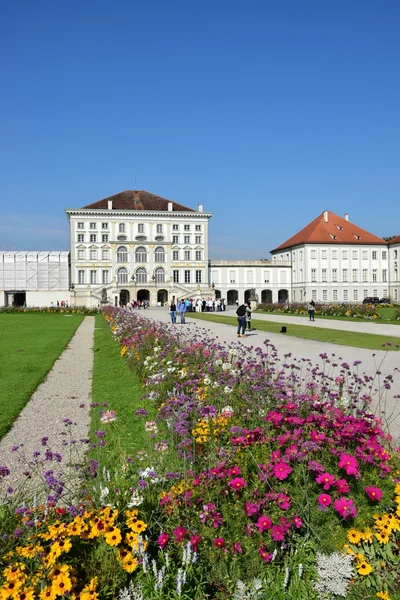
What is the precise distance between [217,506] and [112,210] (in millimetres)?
73593

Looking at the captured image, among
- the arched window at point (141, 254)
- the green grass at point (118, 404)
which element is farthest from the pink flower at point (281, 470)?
the arched window at point (141, 254)

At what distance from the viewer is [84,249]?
74.4 metres

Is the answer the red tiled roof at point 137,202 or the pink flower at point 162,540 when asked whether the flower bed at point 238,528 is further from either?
the red tiled roof at point 137,202

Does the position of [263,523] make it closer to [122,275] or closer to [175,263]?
[122,275]

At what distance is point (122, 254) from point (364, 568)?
73.4 meters

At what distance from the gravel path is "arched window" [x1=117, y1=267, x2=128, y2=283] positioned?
62.3 m

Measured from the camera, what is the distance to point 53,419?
708 cm

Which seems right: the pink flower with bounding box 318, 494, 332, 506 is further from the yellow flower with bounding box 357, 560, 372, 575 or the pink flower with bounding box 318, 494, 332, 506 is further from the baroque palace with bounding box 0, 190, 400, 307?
the baroque palace with bounding box 0, 190, 400, 307

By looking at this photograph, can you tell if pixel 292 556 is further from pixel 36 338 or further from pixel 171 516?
pixel 36 338

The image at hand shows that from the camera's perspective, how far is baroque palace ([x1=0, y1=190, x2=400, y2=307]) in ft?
238

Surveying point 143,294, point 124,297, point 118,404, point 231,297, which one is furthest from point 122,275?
point 118,404

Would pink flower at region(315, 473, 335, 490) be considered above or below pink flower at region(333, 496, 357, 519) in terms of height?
above

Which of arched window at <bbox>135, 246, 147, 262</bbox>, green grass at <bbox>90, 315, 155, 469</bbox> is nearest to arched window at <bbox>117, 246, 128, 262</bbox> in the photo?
arched window at <bbox>135, 246, 147, 262</bbox>

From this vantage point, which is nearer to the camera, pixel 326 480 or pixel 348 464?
pixel 326 480
